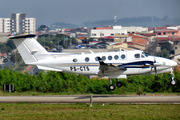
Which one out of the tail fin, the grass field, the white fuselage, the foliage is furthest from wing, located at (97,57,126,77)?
the tail fin

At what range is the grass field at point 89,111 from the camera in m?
19.0

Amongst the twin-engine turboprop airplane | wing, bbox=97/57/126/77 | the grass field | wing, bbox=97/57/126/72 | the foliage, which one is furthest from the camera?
the foliage

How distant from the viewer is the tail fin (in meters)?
29.5

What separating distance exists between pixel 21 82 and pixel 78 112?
1787 cm

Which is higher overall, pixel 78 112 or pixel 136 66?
pixel 136 66

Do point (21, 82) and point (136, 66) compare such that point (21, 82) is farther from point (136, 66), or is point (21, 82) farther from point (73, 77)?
point (136, 66)

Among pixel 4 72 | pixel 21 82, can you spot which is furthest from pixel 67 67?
pixel 4 72

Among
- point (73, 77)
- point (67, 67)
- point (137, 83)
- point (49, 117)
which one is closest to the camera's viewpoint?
point (49, 117)

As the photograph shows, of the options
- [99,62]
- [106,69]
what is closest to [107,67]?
[106,69]

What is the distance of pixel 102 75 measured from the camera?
28.6 metres

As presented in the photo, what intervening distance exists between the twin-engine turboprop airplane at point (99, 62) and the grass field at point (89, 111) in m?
5.53

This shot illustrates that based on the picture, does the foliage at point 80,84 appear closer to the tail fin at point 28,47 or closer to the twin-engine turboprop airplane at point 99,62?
the twin-engine turboprop airplane at point 99,62

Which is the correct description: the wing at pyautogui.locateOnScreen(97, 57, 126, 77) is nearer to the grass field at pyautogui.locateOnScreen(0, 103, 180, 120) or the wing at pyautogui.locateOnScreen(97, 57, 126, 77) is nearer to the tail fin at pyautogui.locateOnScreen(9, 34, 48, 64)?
the grass field at pyautogui.locateOnScreen(0, 103, 180, 120)

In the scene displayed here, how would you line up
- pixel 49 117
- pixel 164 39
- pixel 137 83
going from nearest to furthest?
pixel 49 117 → pixel 137 83 → pixel 164 39
